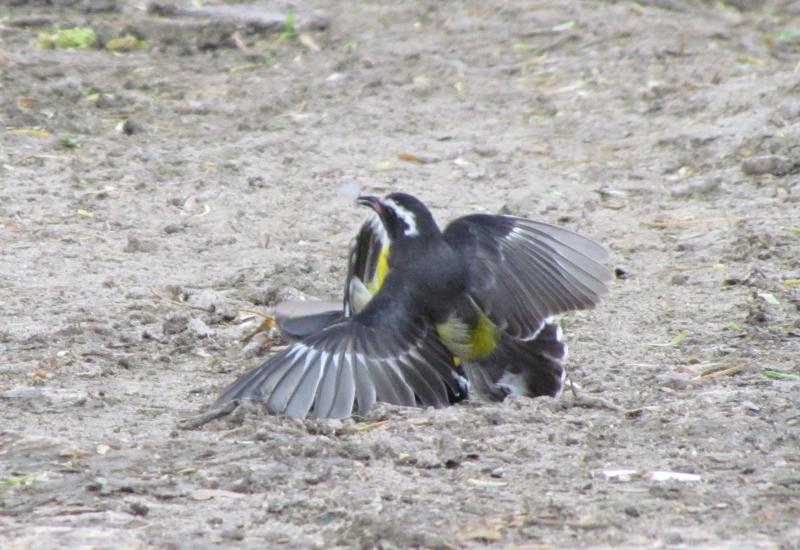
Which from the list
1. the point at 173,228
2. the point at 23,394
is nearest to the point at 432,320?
the point at 23,394

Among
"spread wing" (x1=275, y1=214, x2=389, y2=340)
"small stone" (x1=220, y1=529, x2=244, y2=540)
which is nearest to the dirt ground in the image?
"small stone" (x1=220, y1=529, x2=244, y2=540)

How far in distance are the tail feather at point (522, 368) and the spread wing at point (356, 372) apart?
25 cm

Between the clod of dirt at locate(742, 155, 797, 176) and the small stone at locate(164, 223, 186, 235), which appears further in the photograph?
the clod of dirt at locate(742, 155, 797, 176)

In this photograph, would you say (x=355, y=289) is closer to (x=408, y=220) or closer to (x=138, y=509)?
(x=408, y=220)

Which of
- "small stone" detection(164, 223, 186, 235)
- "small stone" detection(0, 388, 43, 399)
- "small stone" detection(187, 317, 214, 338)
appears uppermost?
"small stone" detection(164, 223, 186, 235)

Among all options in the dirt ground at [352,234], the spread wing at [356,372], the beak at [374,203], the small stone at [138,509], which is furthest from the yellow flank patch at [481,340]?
the small stone at [138,509]

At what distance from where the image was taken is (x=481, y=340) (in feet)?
21.9

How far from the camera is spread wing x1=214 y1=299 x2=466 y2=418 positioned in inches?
231

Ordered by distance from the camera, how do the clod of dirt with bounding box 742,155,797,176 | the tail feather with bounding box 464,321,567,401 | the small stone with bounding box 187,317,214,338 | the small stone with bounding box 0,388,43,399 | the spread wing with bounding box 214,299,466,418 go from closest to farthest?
the spread wing with bounding box 214,299,466,418, the small stone with bounding box 0,388,43,399, the tail feather with bounding box 464,321,567,401, the small stone with bounding box 187,317,214,338, the clod of dirt with bounding box 742,155,797,176

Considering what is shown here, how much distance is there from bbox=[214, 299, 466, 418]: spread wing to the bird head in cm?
43

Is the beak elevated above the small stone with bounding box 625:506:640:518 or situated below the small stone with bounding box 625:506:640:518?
above

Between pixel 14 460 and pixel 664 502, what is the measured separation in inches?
91.6

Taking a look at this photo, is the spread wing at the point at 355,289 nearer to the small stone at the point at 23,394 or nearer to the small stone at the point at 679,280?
the small stone at the point at 23,394

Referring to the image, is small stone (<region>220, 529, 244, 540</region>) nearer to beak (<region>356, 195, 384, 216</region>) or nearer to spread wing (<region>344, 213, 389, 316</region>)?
spread wing (<region>344, 213, 389, 316</region>)
